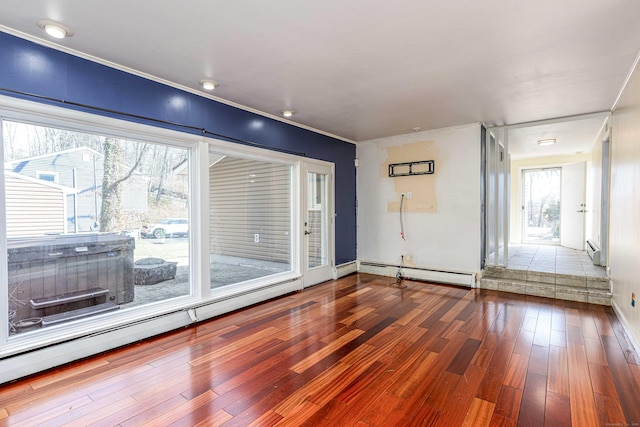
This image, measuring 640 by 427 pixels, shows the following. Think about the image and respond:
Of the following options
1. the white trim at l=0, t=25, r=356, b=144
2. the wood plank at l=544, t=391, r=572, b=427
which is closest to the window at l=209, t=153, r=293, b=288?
the white trim at l=0, t=25, r=356, b=144

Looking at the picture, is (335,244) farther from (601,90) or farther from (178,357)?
(601,90)

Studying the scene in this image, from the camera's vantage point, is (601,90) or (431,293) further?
(431,293)

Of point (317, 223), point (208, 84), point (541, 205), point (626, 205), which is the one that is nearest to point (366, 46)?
point (208, 84)

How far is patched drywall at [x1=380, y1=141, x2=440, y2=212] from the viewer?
5391 mm

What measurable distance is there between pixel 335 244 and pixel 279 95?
2.88 metres

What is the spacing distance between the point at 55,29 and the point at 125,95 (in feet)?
2.33

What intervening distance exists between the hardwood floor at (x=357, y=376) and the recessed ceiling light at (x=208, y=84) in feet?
8.32

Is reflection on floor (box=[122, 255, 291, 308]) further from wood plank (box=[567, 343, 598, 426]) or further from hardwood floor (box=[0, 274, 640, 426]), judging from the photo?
wood plank (box=[567, 343, 598, 426])

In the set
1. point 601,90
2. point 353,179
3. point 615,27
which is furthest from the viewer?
point 353,179

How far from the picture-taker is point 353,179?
6.21 m

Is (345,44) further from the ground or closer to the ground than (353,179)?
further from the ground

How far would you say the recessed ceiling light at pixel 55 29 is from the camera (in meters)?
2.22

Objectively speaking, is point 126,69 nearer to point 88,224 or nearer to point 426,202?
point 88,224

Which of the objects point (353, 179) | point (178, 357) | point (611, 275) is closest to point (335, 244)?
point (353, 179)
